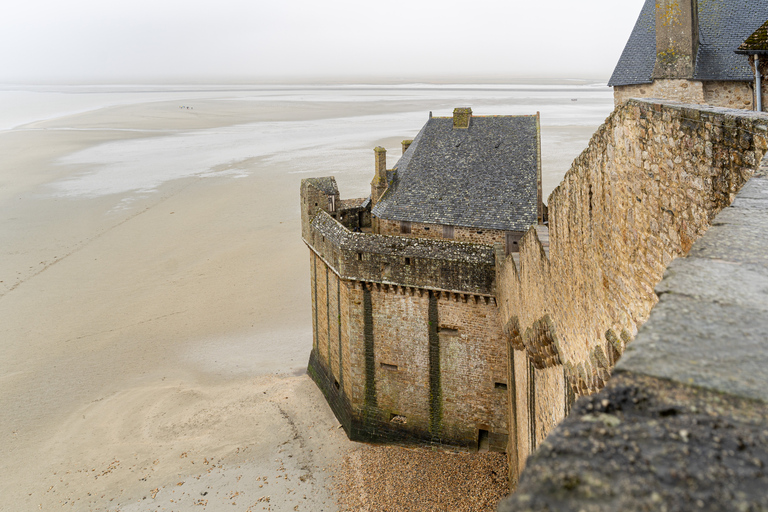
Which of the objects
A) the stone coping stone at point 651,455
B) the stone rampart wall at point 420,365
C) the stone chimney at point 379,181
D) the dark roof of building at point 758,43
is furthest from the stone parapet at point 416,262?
the stone coping stone at point 651,455

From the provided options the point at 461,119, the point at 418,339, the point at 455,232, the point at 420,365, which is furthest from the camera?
the point at 461,119

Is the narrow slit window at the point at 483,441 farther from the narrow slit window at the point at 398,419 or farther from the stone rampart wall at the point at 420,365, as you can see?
the narrow slit window at the point at 398,419

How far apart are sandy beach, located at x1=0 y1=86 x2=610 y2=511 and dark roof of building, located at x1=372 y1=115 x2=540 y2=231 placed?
278 inches

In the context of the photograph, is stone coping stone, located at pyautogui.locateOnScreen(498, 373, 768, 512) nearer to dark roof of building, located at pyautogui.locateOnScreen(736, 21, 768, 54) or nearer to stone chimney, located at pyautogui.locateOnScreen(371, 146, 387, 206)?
dark roof of building, located at pyautogui.locateOnScreen(736, 21, 768, 54)

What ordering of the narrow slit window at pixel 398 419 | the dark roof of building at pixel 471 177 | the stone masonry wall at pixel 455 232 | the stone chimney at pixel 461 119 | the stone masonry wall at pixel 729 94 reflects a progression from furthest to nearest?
the stone chimney at pixel 461 119 < the dark roof of building at pixel 471 177 < the stone masonry wall at pixel 455 232 < the narrow slit window at pixel 398 419 < the stone masonry wall at pixel 729 94

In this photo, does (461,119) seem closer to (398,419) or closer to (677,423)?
(398,419)

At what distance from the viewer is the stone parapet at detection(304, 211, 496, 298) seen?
15.4 meters

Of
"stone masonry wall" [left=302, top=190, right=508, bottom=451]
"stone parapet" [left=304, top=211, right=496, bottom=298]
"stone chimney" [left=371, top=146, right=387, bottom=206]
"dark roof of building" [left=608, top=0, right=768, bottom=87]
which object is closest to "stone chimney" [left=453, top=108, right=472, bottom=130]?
"stone chimney" [left=371, top=146, right=387, bottom=206]

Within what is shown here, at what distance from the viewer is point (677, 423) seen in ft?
6.31

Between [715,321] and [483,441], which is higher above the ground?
[715,321]

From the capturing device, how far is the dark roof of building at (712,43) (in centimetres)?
1745

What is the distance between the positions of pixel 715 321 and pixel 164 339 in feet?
81.9

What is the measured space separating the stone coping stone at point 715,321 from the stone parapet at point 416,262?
1217 cm

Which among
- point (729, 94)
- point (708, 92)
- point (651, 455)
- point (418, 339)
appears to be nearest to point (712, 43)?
point (708, 92)
